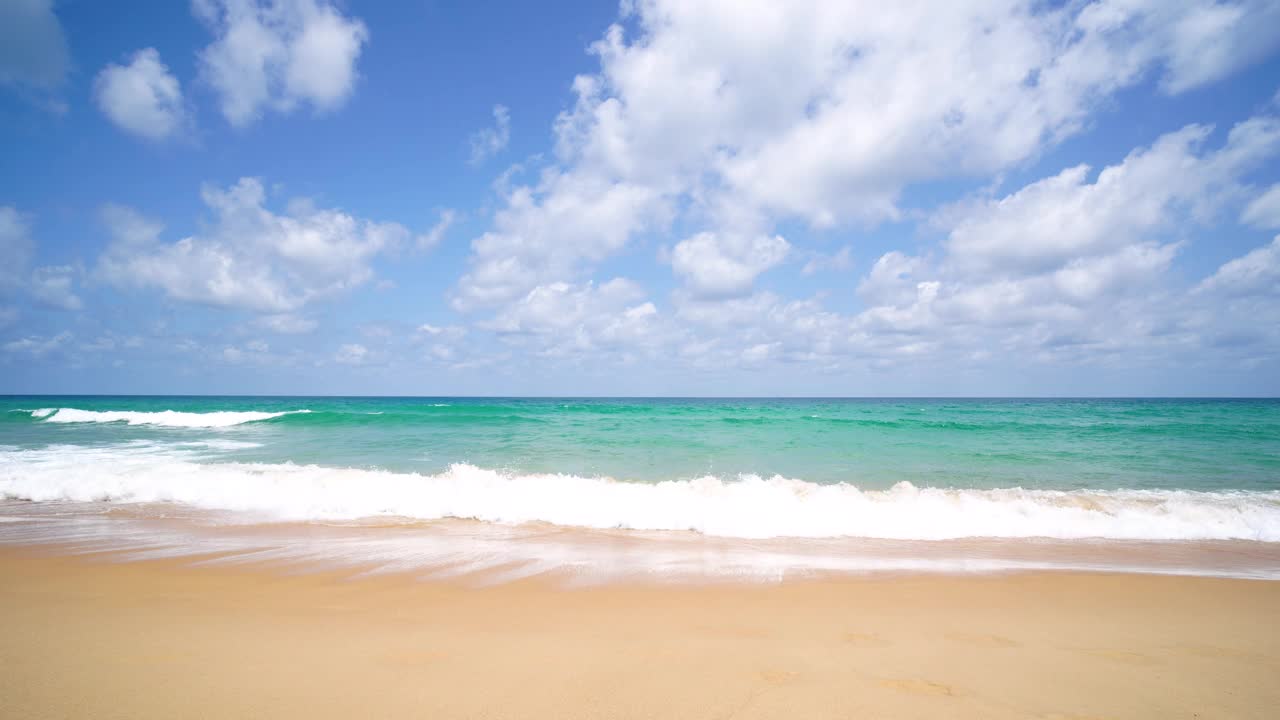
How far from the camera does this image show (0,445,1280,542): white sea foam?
7629mm

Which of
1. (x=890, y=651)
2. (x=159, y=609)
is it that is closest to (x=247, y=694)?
(x=159, y=609)

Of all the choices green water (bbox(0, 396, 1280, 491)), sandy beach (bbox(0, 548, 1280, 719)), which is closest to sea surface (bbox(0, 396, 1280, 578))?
green water (bbox(0, 396, 1280, 491))

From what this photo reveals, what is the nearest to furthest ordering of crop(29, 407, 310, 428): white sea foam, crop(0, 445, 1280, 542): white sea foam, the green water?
crop(0, 445, 1280, 542): white sea foam < the green water < crop(29, 407, 310, 428): white sea foam

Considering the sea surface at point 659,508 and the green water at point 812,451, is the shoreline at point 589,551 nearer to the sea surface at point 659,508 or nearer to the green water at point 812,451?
the sea surface at point 659,508

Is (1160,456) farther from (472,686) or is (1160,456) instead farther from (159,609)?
(159,609)

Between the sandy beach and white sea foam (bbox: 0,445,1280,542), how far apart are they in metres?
2.49

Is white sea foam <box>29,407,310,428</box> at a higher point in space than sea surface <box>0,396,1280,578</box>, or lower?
higher

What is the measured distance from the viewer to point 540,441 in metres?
20.1

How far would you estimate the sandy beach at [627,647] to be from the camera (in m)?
2.97

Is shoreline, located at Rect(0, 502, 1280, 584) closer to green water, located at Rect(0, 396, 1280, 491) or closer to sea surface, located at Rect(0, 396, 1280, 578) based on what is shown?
sea surface, located at Rect(0, 396, 1280, 578)

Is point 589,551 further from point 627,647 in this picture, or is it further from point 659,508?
point 627,647

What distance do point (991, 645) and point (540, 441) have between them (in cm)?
1758

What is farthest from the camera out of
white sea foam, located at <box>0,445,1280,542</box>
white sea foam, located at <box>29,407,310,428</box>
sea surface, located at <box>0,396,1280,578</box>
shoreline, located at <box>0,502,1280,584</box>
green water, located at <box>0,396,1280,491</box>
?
white sea foam, located at <box>29,407,310,428</box>

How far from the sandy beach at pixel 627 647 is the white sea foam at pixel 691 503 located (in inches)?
98.0
